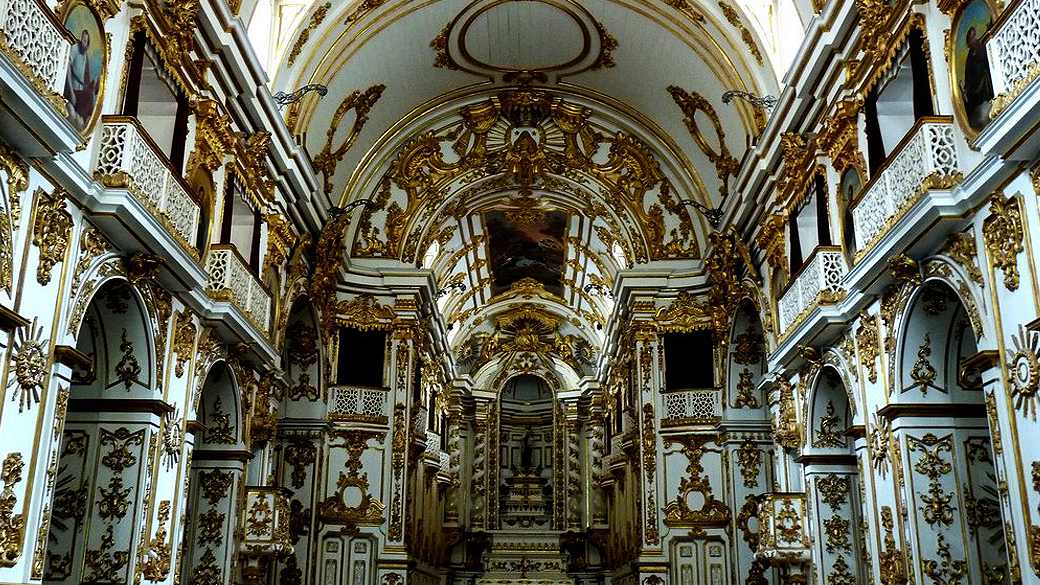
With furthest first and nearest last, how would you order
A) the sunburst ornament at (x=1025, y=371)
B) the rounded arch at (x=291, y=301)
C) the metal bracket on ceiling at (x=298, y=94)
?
the rounded arch at (x=291, y=301) → the metal bracket on ceiling at (x=298, y=94) → the sunburst ornament at (x=1025, y=371)

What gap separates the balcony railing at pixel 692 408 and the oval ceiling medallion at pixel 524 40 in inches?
284

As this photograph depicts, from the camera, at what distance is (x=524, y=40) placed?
65.8 ft

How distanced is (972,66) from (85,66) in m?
9.12

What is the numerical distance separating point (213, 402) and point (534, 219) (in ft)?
45.0

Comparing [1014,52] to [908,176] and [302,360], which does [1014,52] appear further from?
[302,360]

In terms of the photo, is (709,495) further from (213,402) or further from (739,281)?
(213,402)

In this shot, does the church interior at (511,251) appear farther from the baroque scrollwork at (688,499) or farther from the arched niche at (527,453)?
the arched niche at (527,453)

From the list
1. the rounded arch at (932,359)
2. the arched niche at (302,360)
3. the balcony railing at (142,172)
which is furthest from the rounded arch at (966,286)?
the arched niche at (302,360)

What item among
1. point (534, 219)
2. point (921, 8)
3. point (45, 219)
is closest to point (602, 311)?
point (534, 219)

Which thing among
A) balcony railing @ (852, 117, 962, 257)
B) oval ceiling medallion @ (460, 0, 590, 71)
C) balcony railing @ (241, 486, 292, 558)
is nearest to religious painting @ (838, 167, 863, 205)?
balcony railing @ (852, 117, 962, 257)

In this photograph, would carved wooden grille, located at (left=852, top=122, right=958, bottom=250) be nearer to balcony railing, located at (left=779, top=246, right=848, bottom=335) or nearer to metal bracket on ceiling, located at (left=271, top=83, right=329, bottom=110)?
balcony railing, located at (left=779, top=246, right=848, bottom=335)

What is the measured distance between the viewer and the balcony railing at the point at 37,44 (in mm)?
7953

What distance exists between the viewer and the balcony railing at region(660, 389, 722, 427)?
2088 centimetres

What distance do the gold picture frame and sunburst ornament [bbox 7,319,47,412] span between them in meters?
9.19
